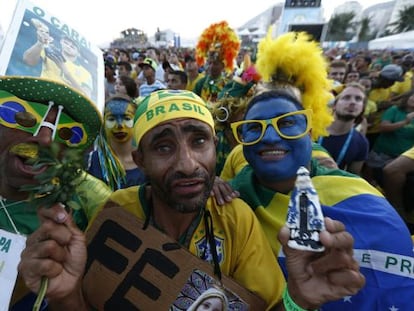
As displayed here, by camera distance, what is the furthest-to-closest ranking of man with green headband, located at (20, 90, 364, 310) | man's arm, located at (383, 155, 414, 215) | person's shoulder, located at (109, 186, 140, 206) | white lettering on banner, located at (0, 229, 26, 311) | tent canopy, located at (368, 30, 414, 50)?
tent canopy, located at (368, 30, 414, 50), man's arm, located at (383, 155, 414, 215), person's shoulder, located at (109, 186, 140, 206), white lettering on banner, located at (0, 229, 26, 311), man with green headband, located at (20, 90, 364, 310)

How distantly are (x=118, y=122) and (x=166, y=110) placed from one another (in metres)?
1.81

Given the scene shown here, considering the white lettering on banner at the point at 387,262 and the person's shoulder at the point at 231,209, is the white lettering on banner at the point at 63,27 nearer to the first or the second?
the person's shoulder at the point at 231,209

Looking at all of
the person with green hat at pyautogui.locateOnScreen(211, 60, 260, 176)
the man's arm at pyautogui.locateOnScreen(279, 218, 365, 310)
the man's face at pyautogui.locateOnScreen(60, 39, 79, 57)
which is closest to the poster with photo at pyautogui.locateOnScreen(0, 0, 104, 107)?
the man's face at pyautogui.locateOnScreen(60, 39, 79, 57)

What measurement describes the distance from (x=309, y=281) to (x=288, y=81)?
1.49 metres

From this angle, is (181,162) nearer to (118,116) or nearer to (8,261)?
(8,261)

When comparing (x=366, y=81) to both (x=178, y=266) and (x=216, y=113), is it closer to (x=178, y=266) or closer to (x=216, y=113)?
(x=216, y=113)

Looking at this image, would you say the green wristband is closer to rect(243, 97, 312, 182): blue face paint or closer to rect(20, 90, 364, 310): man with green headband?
rect(20, 90, 364, 310): man with green headband

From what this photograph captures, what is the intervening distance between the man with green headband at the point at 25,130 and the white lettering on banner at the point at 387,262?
143 cm

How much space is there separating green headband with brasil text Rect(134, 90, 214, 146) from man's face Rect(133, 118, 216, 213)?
0.03 m

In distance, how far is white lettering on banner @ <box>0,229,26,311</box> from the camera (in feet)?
4.09

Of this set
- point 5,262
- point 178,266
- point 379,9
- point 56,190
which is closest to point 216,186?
point 178,266

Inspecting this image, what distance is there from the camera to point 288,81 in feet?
7.31

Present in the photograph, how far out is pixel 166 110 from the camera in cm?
144

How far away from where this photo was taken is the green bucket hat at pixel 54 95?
137 cm
